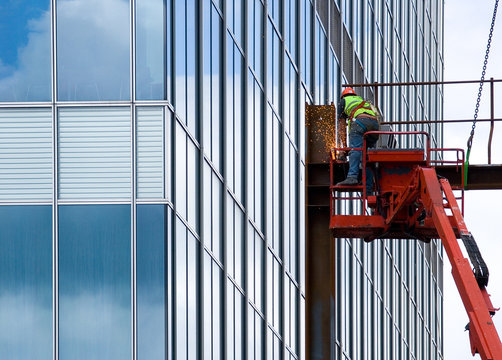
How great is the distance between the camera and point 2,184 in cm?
2109

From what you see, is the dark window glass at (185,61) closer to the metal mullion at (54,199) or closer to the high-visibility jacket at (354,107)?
the metal mullion at (54,199)

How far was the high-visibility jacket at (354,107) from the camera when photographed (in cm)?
2111

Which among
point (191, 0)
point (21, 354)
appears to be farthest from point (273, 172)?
point (21, 354)

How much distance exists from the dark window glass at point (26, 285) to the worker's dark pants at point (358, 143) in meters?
5.54

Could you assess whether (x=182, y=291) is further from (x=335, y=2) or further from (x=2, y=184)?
(x=335, y=2)

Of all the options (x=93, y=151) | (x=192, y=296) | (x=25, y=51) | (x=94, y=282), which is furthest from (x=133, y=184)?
(x=25, y=51)

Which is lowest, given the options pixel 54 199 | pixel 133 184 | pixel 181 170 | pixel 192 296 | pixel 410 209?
pixel 192 296

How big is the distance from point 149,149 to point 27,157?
2.27 metres

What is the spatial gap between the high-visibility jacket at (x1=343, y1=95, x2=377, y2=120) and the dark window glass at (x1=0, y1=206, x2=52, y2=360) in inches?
228

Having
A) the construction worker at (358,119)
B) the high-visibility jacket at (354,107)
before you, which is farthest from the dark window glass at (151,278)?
the high-visibility jacket at (354,107)

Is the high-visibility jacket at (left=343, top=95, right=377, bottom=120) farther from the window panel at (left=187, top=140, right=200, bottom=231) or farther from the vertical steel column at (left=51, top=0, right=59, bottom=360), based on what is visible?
the vertical steel column at (left=51, top=0, right=59, bottom=360)

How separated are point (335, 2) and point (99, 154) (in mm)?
18452

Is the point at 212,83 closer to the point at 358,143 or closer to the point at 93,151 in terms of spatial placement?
the point at 93,151

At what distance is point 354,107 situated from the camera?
837 inches
